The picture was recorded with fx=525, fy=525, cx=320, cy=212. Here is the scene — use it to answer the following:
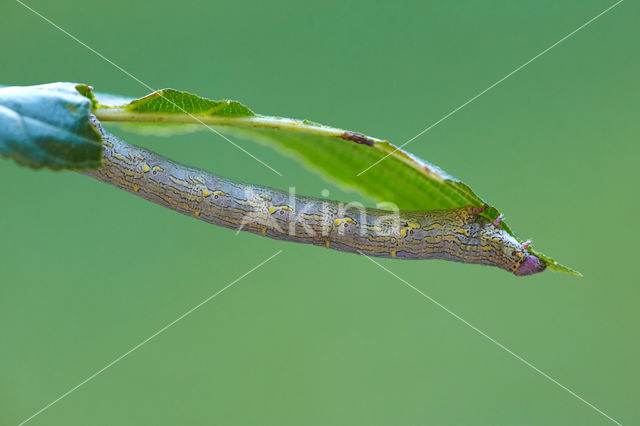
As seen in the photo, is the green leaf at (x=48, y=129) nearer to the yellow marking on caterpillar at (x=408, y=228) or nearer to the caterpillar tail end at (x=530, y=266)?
the yellow marking on caterpillar at (x=408, y=228)

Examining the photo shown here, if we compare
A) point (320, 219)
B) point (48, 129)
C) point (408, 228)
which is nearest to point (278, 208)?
point (320, 219)

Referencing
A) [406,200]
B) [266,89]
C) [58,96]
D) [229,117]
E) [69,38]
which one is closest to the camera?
[58,96]

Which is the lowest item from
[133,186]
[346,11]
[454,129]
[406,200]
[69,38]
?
[133,186]

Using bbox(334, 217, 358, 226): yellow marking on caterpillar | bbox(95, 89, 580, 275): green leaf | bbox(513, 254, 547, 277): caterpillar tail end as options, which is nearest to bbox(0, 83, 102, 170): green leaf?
bbox(95, 89, 580, 275): green leaf

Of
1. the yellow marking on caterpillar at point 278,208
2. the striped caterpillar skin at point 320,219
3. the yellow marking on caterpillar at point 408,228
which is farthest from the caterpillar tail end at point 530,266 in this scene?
the yellow marking on caterpillar at point 278,208

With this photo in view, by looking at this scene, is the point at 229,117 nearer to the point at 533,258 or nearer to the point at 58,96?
the point at 58,96

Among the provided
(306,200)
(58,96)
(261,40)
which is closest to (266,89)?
(261,40)
